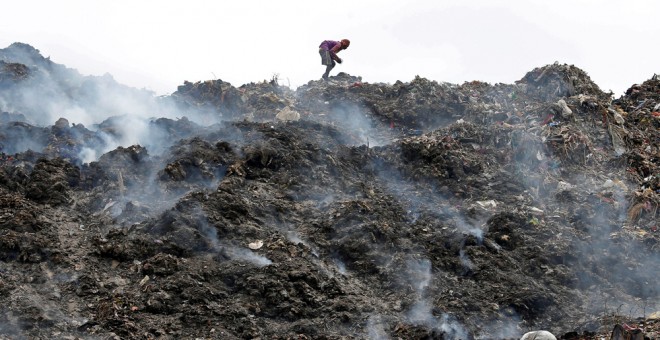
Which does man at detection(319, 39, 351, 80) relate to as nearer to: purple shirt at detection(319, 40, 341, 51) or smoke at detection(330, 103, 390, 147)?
purple shirt at detection(319, 40, 341, 51)

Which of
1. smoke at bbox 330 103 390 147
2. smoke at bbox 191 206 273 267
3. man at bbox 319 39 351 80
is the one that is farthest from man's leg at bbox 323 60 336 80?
smoke at bbox 191 206 273 267

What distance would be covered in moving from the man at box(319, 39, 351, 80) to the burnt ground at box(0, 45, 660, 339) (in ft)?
5.99

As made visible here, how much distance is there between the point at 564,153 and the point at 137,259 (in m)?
7.14

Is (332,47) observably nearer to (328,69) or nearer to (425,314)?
(328,69)

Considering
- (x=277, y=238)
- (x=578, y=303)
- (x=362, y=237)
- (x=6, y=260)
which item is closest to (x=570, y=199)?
(x=578, y=303)

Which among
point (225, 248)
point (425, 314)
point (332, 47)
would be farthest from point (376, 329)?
point (332, 47)

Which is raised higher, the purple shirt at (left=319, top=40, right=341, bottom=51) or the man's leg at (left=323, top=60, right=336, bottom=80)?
the purple shirt at (left=319, top=40, right=341, bottom=51)

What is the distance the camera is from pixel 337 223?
8.88 meters

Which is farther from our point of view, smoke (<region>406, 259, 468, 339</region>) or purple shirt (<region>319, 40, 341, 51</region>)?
purple shirt (<region>319, 40, 341, 51</region>)

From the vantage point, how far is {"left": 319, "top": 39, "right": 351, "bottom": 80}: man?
14.6 metres

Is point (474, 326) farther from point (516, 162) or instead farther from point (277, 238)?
point (516, 162)

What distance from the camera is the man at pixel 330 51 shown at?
1460 centimetres

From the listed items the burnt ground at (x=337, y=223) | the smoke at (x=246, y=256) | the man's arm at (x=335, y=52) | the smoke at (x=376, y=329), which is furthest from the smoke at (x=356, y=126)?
the smoke at (x=376, y=329)

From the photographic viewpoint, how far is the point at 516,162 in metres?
11.3
